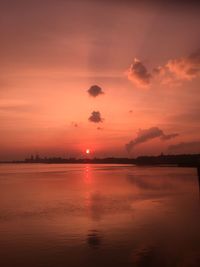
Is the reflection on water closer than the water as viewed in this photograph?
No

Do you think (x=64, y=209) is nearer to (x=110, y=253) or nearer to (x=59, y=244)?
(x=59, y=244)

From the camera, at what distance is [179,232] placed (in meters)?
16.4

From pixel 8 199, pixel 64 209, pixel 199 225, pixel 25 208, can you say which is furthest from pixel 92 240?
pixel 8 199

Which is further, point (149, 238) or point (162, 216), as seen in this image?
point (162, 216)

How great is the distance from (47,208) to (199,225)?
34.9 ft

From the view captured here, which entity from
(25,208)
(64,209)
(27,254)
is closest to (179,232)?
(27,254)

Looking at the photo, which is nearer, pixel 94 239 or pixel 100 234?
pixel 94 239

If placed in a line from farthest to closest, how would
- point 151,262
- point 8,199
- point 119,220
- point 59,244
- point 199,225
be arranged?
point 8,199, point 119,220, point 199,225, point 59,244, point 151,262

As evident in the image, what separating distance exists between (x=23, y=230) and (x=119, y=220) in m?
5.17

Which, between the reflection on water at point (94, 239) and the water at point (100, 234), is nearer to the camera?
the water at point (100, 234)

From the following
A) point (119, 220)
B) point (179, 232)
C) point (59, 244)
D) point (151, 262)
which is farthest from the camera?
point (119, 220)

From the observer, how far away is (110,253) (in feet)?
43.0

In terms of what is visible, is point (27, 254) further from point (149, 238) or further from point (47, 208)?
point (47, 208)

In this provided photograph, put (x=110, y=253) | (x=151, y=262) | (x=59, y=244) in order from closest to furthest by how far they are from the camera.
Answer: (x=151, y=262)
(x=110, y=253)
(x=59, y=244)
